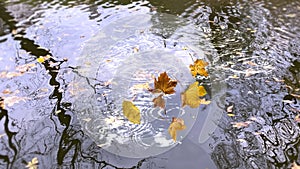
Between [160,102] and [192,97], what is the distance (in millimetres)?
363

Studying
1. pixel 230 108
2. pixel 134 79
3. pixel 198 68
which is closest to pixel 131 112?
pixel 134 79

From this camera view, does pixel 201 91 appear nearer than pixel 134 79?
Yes

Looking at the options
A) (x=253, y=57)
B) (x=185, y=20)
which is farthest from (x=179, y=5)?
(x=253, y=57)

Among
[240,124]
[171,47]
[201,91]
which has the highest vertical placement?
[171,47]

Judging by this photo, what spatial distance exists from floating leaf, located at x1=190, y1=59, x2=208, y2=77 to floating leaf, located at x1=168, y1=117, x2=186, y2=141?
92cm

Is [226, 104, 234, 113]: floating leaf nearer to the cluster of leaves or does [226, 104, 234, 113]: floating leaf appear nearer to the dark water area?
the dark water area

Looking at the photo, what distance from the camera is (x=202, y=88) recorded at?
3598 mm

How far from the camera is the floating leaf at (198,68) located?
12.9 ft

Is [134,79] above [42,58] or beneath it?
beneath

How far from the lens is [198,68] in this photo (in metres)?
4.02

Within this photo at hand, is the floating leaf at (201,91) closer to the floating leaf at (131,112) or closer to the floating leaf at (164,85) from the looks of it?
the floating leaf at (164,85)

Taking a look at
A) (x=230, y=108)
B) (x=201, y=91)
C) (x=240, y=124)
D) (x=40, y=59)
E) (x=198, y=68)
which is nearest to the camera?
(x=240, y=124)

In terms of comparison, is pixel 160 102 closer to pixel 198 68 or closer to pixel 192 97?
pixel 192 97

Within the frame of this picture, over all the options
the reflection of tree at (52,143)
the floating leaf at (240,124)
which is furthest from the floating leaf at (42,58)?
the floating leaf at (240,124)
